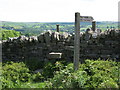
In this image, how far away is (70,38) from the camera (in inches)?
398

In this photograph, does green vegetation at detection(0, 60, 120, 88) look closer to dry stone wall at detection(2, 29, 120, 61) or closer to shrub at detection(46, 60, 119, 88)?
shrub at detection(46, 60, 119, 88)

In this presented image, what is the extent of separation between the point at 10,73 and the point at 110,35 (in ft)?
15.3

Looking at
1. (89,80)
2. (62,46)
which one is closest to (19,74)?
(62,46)

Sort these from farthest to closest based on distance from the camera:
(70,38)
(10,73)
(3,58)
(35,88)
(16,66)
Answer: (3,58)
(70,38)
(16,66)
(10,73)
(35,88)

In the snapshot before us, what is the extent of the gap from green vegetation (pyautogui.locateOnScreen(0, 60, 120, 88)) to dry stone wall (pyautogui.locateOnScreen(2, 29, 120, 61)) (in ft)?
3.50

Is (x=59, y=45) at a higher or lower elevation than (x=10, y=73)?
higher

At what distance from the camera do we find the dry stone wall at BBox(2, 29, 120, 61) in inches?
380

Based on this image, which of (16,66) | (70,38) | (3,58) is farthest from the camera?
(3,58)

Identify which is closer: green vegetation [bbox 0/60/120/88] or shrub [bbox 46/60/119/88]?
shrub [bbox 46/60/119/88]

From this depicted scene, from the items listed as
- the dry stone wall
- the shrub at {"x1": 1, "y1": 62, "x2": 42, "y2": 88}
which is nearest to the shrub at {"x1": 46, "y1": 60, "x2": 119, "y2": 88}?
the shrub at {"x1": 1, "y1": 62, "x2": 42, "y2": 88}

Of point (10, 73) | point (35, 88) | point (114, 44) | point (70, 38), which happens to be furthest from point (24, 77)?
point (114, 44)

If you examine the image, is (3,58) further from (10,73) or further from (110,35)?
(110,35)

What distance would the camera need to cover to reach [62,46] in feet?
33.4

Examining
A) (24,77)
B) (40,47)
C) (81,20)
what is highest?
(81,20)
